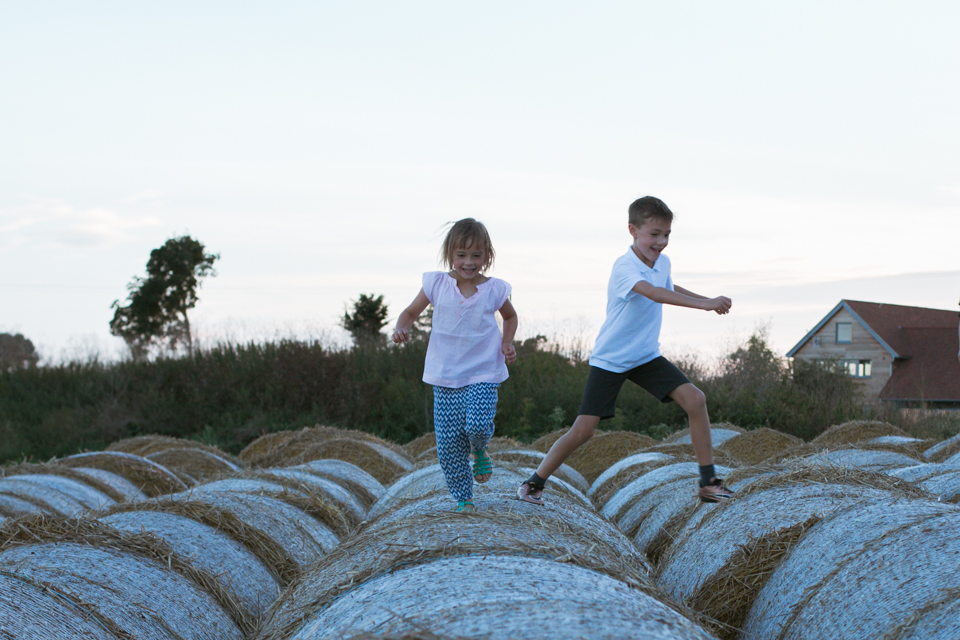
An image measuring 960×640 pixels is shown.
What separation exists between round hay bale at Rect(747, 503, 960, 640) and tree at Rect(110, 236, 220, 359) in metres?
27.8

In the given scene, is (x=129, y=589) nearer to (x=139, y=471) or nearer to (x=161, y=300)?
(x=139, y=471)

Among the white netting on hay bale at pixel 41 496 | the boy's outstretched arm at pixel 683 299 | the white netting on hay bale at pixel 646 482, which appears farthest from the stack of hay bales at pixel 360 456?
the boy's outstretched arm at pixel 683 299

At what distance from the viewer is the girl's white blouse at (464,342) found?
421 cm

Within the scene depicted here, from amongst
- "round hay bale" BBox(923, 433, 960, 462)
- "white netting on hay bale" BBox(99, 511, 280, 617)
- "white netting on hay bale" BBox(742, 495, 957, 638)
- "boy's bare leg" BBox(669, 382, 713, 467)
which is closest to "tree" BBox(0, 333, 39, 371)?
"white netting on hay bale" BBox(99, 511, 280, 617)

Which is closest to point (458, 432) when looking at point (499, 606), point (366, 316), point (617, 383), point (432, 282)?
point (432, 282)

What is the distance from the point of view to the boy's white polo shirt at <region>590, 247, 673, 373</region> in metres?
4.55

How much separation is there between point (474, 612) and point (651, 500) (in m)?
3.85

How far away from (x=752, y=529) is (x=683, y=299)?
3.72 feet

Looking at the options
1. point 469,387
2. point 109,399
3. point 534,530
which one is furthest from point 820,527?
point 109,399

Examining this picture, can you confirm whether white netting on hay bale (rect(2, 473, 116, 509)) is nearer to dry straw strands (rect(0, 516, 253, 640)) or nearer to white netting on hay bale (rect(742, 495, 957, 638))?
dry straw strands (rect(0, 516, 253, 640))

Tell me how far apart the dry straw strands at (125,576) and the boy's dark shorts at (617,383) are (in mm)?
2059

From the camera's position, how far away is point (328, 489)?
6215mm

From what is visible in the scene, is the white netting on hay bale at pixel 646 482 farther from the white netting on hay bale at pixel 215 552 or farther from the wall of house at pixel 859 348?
the wall of house at pixel 859 348

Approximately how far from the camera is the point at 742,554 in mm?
3656
